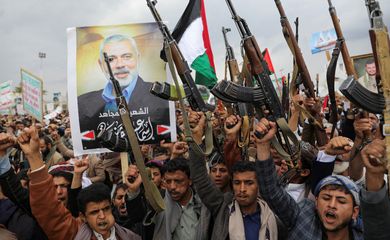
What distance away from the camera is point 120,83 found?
4391mm

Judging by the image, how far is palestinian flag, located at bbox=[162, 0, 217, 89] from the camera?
4477 mm

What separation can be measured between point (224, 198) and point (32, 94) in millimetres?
5457

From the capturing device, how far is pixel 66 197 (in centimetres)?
334

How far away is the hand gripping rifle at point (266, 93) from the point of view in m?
2.94

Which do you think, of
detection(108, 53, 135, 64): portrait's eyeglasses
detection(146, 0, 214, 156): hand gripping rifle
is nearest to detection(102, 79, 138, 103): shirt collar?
detection(108, 53, 135, 64): portrait's eyeglasses

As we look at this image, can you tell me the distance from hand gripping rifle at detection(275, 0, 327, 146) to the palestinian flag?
3.09 feet

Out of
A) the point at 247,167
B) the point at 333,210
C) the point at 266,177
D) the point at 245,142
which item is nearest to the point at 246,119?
the point at 245,142

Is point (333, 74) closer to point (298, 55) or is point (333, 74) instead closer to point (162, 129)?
point (298, 55)

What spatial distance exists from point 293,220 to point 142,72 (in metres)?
2.63

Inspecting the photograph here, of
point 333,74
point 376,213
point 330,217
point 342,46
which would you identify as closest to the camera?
point 376,213

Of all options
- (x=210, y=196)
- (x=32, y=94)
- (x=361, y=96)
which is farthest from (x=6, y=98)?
(x=361, y=96)

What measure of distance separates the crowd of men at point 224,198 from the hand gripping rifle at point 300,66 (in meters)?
0.39

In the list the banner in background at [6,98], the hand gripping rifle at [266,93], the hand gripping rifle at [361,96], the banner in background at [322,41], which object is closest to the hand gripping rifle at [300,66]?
the hand gripping rifle at [266,93]

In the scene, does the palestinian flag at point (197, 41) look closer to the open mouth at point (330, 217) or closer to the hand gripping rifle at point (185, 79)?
the hand gripping rifle at point (185, 79)
